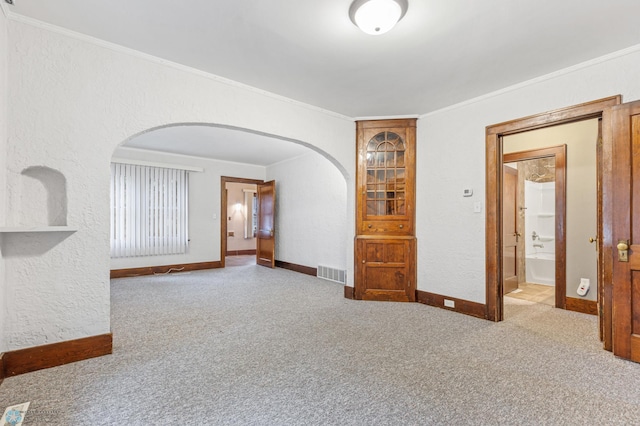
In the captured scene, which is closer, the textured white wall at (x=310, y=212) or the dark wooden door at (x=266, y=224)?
the textured white wall at (x=310, y=212)

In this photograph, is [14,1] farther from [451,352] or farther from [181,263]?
[181,263]

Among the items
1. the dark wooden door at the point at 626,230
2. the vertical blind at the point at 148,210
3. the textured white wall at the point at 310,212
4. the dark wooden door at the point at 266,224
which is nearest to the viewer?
the dark wooden door at the point at 626,230

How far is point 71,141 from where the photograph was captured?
90.7 inches

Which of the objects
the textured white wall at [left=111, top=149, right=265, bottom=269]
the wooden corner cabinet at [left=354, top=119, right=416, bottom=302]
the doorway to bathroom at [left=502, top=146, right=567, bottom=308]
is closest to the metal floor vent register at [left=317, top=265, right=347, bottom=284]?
the wooden corner cabinet at [left=354, top=119, right=416, bottom=302]

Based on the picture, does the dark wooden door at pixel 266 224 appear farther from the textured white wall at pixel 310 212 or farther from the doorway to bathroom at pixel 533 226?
the doorway to bathroom at pixel 533 226

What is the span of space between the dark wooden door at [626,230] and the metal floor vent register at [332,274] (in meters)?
3.50

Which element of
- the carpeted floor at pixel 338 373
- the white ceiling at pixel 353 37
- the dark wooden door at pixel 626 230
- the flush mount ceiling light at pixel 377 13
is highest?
the white ceiling at pixel 353 37

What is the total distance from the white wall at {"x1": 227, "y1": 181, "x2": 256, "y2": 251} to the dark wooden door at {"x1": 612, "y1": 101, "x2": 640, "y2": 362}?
8870mm

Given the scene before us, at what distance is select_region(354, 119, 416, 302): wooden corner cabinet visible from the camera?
411cm

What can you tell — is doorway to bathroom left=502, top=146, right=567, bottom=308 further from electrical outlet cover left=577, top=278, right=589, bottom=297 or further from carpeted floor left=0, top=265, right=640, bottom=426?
carpeted floor left=0, top=265, right=640, bottom=426

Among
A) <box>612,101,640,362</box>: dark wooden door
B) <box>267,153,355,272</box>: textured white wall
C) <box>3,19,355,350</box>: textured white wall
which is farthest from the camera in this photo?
<box>267,153,355,272</box>: textured white wall

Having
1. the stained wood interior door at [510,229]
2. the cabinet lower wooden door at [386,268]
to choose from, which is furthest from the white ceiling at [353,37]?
the stained wood interior door at [510,229]

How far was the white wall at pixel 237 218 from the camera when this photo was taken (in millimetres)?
9789

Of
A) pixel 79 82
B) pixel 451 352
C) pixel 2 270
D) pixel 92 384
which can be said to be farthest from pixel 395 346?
pixel 79 82
